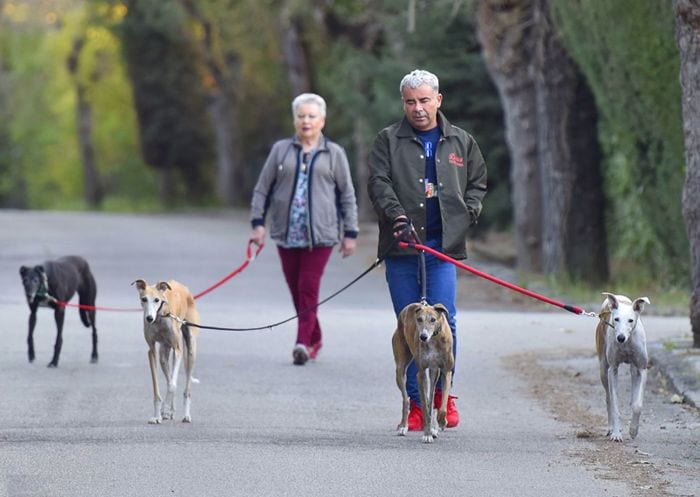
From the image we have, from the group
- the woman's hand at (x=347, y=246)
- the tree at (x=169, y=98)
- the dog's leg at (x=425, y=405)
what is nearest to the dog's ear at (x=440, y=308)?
the dog's leg at (x=425, y=405)

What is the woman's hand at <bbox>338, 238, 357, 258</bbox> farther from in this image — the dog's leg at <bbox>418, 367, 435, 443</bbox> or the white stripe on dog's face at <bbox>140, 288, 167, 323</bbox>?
the dog's leg at <bbox>418, 367, 435, 443</bbox>

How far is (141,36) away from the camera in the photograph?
168ft

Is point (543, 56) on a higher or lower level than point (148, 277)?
higher

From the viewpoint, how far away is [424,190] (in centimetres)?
941

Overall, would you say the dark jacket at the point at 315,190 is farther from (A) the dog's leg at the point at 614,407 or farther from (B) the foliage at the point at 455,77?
(B) the foliage at the point at 455,77

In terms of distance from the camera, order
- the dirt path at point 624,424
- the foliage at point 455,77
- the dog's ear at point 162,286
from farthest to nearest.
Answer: the foliage at point 455,77, the dog's ear at point 162,286, the dirt path at point 624,424

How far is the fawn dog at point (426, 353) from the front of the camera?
8859 millimetres

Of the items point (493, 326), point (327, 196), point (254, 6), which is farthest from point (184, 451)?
point (254, 6)

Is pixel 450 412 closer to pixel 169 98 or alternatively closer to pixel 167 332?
pixel 167 332

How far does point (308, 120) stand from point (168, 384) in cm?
306

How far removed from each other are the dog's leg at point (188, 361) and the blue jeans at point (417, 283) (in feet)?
4.70

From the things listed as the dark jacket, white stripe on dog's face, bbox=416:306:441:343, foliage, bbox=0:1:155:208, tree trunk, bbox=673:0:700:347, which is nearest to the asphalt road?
white stripe on dog's face, bbox=416:306:441:343

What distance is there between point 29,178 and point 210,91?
31126mm

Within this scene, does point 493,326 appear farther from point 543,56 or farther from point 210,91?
point 210,91
